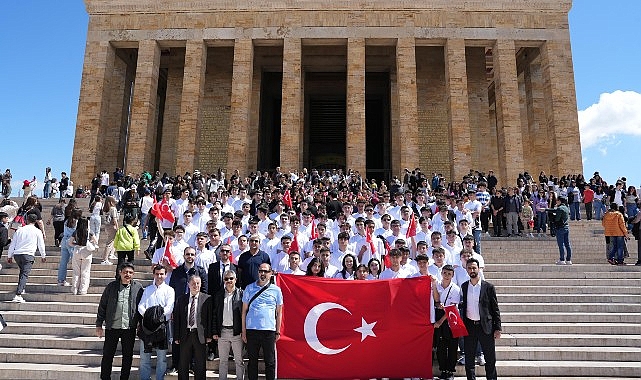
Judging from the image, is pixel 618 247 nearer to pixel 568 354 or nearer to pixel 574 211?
pixel 574 211

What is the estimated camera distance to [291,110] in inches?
987

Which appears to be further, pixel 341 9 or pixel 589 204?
pixel 341 9

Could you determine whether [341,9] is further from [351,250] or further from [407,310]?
[407,310]

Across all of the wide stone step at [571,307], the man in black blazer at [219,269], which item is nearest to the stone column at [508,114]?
the wide stone step at [571,307]

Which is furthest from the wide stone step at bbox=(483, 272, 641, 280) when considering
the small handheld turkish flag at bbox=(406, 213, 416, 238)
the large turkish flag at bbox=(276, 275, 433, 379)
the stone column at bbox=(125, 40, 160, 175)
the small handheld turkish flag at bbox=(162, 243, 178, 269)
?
the stone column at bbox=(125, 40, 160, 175)

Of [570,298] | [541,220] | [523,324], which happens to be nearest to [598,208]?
[541,220]

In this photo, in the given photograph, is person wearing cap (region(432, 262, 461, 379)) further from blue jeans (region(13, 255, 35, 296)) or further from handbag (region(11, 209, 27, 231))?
handbag (region(11, 209, 27, 231))

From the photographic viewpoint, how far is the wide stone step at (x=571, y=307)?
8.83 meters

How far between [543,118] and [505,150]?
4.64m

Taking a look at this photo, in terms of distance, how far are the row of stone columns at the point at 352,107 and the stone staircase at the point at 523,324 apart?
13889 millimetres

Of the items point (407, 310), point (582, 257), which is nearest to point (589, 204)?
point (582, 257)

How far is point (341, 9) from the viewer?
2538cm

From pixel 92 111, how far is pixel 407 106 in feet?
58.9

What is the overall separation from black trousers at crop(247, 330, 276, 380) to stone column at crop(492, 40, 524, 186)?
21.3m
